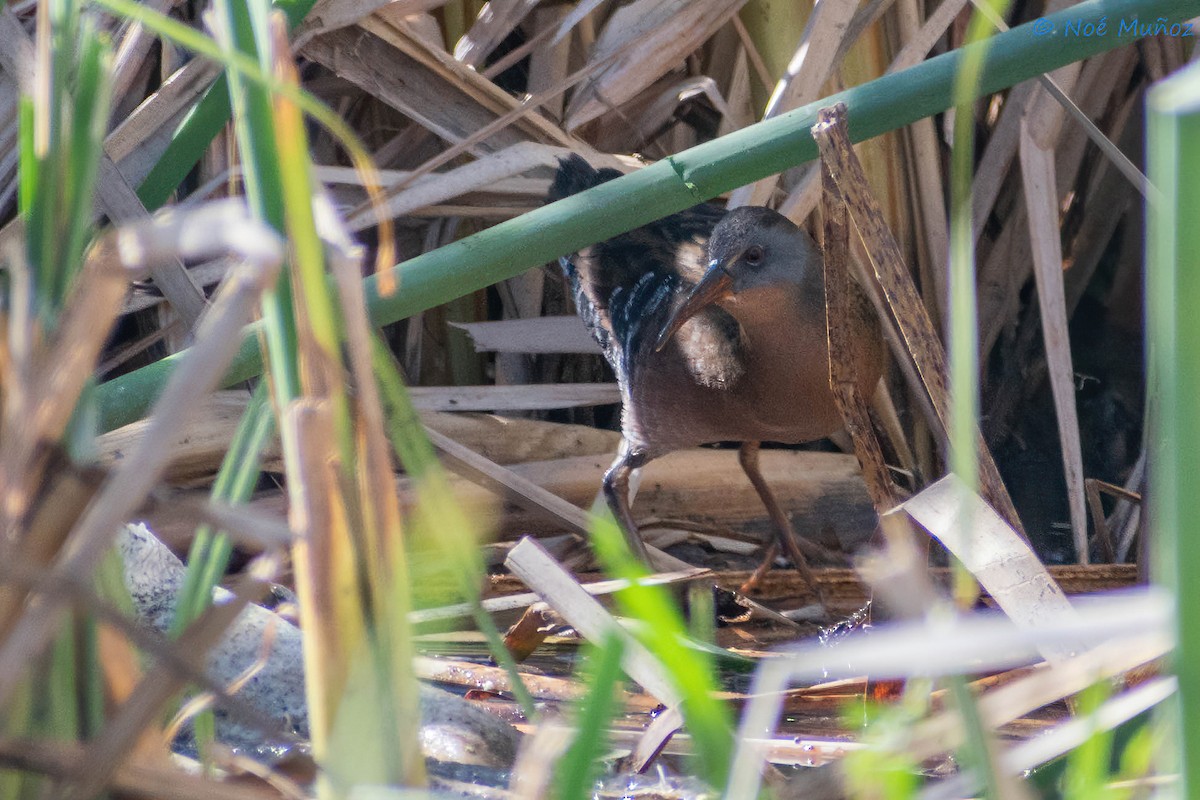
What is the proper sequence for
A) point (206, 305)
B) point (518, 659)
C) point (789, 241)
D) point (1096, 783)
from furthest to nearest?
point (789, 241) → point (206, 305) → point (518, 659) → point (1096, 783)

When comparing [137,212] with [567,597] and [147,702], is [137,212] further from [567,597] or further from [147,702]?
[147,702]

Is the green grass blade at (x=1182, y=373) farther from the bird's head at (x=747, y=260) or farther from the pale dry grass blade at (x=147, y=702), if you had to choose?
the bird's head at (x=747, y=260)

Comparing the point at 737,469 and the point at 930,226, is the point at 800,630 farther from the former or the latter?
the point at 930,226

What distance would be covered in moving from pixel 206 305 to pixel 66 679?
158 cm

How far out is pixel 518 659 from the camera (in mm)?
2184

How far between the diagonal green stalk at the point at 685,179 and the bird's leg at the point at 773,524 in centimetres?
122

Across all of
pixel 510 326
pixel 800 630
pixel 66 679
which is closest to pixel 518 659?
pixel 800 630

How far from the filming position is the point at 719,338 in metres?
3.08

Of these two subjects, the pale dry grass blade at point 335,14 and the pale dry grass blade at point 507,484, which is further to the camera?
the pale dry grass blade at point 507,484

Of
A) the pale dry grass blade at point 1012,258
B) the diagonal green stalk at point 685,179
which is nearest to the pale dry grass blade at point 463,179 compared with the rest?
the diagonal green stalk at point 685,179

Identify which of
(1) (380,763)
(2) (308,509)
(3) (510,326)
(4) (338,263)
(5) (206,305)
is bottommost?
(1) (380,763)

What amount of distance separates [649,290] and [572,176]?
1.69 feet

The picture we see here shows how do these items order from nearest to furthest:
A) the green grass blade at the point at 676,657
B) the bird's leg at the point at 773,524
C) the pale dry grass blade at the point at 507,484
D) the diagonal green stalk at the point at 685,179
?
the green grass blade at the point at 676,657, the diagonal green stalk at the point at 685,179, the pale dry grass blade at the point at 507,484, the bird's leg at the point at 773,524

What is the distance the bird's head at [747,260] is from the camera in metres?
2.79
